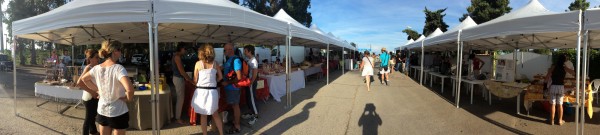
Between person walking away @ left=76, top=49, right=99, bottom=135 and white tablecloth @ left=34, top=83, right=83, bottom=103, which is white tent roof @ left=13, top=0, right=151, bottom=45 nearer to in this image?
person walking away @ left=76, top=49, right=99, bottom=135

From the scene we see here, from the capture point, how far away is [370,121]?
220 inches

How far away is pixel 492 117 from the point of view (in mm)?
5715

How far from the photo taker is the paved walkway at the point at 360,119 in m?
4.76

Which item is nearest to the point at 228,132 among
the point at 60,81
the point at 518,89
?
the point at 60,81

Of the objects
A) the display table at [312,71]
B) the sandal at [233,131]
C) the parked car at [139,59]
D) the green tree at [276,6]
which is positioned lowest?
the sandal at [233,131]

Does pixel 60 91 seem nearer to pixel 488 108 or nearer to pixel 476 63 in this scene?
pixel 488 108

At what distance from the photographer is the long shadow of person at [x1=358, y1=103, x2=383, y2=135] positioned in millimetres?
4945

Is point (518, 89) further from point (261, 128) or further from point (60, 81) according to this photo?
point (60, 81)

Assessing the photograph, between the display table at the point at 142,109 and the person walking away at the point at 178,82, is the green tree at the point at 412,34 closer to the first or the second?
the person walking away at the point at 178,82

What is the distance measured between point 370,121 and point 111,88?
411 centimetres

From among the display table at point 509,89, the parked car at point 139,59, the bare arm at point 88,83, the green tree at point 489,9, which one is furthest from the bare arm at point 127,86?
the green tree at point 489,9

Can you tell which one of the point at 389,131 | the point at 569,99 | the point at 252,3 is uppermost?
the point at 252,3

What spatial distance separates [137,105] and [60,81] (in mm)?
2936

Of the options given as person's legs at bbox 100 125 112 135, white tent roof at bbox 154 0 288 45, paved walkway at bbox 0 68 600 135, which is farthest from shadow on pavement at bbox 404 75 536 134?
person's legs at bbox 100 125 112 135
